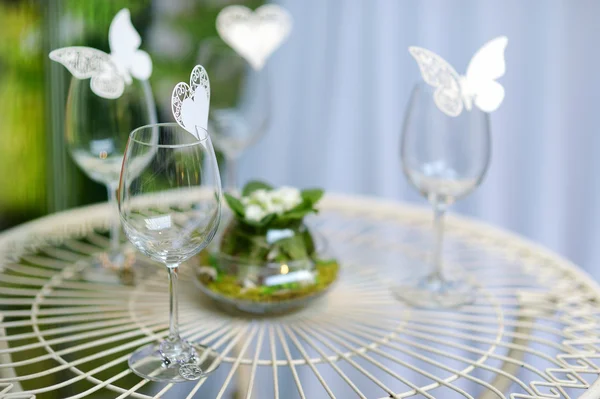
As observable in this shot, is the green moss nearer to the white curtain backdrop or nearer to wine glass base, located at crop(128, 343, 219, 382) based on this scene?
wine glass base, located at crop(128, 343, 219, 382)

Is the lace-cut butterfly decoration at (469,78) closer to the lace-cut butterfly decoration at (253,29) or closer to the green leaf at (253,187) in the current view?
the green leaf at (253,187)

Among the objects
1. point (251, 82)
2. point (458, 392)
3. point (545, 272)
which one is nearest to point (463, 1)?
point (251, 82)

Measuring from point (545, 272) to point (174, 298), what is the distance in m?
0.58

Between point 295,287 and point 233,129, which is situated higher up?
point 233,129

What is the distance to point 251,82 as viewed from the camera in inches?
49.0

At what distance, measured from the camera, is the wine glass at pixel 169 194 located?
685 millimetres

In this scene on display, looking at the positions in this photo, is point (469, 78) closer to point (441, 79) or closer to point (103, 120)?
→ point (441, 79)

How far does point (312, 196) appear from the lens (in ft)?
3.10

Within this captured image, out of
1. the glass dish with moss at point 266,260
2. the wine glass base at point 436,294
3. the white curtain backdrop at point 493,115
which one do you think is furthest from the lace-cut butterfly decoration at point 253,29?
the white curtain backdrop at point 493,115

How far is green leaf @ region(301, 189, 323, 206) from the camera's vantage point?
93 centimetres

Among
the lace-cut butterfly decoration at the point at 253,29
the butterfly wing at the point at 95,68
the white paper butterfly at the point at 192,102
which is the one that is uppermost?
the lace-cut butterfly decoration at the point at 253,29

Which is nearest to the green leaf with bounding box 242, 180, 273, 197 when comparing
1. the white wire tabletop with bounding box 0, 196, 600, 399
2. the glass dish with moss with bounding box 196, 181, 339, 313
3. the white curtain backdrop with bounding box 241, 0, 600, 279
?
the glass dish with moss with bounding box 196, 181, 339, 313

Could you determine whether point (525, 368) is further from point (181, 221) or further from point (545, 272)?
point (181, 221)

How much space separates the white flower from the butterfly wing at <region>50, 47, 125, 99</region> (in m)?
0.24
